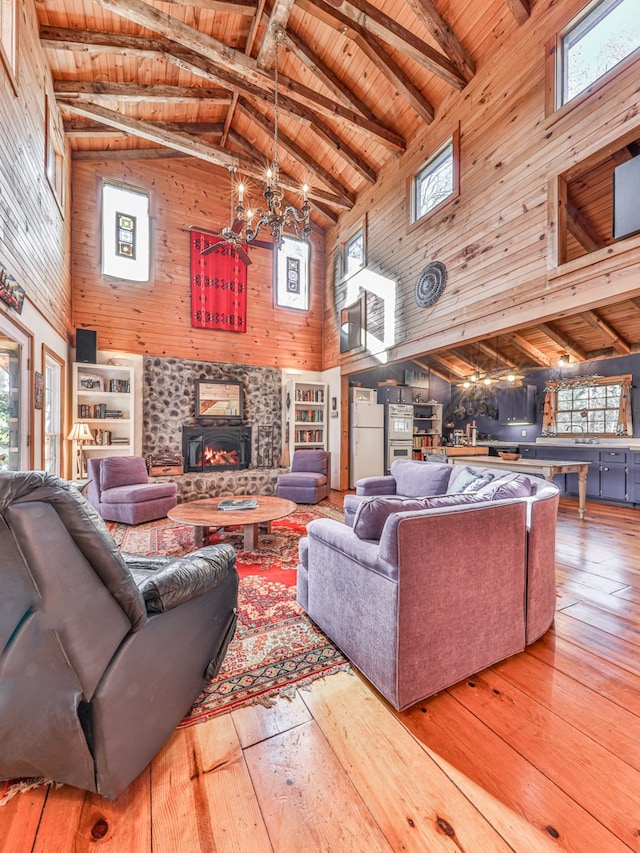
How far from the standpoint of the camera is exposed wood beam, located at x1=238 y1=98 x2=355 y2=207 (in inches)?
228

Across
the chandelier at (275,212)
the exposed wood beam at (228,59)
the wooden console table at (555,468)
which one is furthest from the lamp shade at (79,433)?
the wooden console table at (555,468)

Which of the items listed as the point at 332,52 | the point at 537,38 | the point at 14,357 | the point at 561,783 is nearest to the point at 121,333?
the point at 14,357

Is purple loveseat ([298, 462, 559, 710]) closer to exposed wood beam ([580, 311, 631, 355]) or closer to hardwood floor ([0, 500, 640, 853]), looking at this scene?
hardwood floor ([0, 500, 640, 853])

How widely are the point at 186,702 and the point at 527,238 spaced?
453 cm

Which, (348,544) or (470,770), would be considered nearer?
(470,770)

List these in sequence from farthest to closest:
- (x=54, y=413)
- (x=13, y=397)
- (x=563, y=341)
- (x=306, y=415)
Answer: (x=306, y=415), (x=563, y=341), (x=54, y=413), (x=13, y=397)

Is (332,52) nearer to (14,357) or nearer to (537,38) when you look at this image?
(537,38)

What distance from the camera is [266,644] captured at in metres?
2.00

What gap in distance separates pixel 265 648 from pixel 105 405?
5.18 metres

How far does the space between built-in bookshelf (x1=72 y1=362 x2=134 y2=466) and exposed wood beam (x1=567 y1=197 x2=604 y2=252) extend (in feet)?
22.2

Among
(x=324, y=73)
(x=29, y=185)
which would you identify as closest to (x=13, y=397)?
(x=29, y=185)

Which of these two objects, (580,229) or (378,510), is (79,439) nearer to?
(378,510)

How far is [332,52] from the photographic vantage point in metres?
4.71


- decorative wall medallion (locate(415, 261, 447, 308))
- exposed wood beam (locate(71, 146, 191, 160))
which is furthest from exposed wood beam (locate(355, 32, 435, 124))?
exposed wood beam (locate(71, 146, 191, 160))
